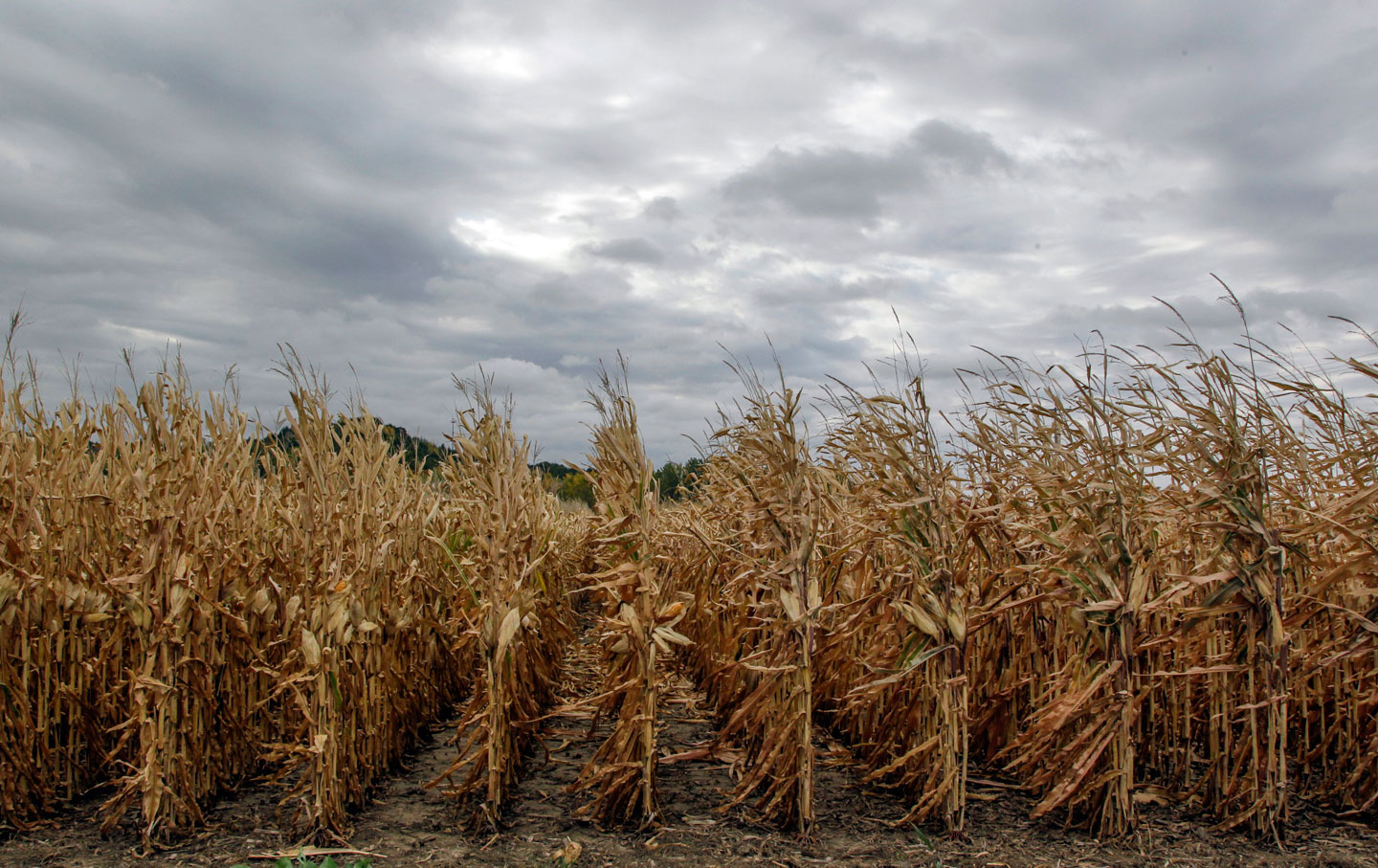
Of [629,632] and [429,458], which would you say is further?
[429,458]

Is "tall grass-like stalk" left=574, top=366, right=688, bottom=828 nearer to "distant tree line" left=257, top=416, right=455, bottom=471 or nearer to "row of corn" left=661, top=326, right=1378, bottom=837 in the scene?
"row of corn" left=661, top=326, right=1378, bottom=837

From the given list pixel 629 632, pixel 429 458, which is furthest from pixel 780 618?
pixel 429 458

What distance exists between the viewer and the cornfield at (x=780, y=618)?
462 centimetres

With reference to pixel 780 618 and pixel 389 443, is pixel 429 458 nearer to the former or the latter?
pixel 389 443

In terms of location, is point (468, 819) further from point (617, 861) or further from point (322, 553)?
point (322, 553)

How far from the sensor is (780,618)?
4633 millimetres

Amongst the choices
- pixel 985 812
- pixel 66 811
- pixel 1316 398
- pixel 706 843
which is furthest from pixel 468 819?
pixel 1316 398

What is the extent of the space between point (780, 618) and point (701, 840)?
1.37 meters

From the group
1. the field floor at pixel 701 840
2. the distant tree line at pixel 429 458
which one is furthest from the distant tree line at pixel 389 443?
the field floor at pixel 701 840

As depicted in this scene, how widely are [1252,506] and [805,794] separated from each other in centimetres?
305

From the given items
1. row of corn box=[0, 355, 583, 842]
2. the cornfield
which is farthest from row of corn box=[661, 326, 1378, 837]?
row of corn box=[0, 355, 583, 842]

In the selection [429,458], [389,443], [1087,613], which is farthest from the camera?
[429,458]

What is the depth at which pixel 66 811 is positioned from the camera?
202 inches

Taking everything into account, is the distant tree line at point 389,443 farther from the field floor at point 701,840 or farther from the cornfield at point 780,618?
the field floor at point 701,840
